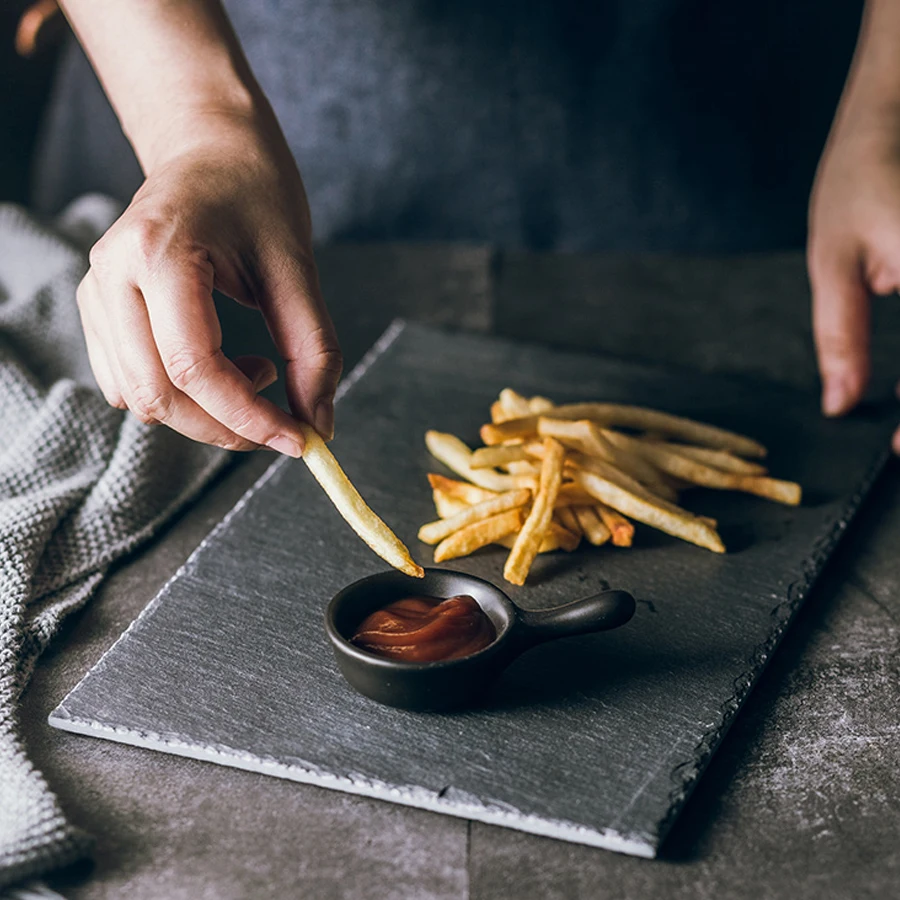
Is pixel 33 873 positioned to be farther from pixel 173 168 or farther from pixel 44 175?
pixel 44 175

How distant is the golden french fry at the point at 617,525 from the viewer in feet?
8.24

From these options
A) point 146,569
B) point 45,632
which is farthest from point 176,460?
point 45,632

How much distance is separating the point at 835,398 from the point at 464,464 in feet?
3.67

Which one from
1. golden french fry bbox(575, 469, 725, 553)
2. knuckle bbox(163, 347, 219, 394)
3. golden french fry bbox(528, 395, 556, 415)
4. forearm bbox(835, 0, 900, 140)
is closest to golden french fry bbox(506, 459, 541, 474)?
golden french fry bbox(575, 469, 725, 553)

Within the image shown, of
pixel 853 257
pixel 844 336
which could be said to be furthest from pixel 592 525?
Result: pixel 853 257

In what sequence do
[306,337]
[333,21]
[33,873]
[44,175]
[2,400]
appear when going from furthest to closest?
[44,175] < [333,21] < [2,400] < [306,337] < [33,873]

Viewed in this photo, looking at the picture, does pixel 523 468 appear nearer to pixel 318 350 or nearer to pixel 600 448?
pixel 600 448

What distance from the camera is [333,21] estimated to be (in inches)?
151

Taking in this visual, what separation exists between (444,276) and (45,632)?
2071 mm

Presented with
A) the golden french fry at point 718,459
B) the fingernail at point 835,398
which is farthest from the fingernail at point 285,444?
the fingernail at point 835,398

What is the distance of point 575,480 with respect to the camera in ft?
8.31

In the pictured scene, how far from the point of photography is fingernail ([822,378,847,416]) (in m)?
3.15

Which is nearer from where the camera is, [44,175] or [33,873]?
[33,873]

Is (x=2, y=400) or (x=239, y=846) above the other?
(x=2, y=400)
